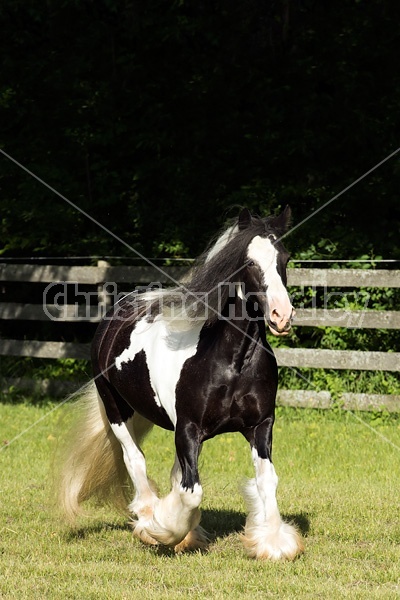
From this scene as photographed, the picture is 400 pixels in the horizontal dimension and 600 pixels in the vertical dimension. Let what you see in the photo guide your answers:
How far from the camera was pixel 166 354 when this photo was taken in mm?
5500

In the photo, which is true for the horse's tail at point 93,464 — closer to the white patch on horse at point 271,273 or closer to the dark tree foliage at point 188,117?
the white patch on horse at point 271,273

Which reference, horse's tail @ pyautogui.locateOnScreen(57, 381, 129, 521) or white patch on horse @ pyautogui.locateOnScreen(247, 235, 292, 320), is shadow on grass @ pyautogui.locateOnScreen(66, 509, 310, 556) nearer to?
horse's tail @ pyautogui.locateOnScreen(57, 381, 129, 521)

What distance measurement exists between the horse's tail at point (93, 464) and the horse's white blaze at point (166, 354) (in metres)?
0.85

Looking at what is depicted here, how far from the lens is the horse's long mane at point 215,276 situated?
5.02 meters

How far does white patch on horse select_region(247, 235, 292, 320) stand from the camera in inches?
185

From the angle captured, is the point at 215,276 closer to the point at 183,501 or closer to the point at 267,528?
the point at 183,501

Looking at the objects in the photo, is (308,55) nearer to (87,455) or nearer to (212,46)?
(212,46)

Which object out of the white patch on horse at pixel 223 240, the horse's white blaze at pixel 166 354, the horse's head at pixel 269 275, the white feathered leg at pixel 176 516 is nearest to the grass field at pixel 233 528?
the white feathered leg at pixel 176 516

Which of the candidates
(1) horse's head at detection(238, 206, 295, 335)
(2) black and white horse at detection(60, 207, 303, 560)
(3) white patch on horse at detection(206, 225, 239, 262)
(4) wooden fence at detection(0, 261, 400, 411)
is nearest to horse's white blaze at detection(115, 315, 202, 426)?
(2) black and white horse at detection(60, 207, 303, 560)

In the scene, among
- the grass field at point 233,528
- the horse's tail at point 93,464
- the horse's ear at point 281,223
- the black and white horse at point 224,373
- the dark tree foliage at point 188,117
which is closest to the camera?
the grass field at point 233,528

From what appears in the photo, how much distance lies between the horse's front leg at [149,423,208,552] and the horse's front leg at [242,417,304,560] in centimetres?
32

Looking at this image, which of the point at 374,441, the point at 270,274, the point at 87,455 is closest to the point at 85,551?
the point at 87,455

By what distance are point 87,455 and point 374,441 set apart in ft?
10.8

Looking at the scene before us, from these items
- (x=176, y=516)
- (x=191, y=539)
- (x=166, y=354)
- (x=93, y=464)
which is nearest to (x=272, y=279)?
→ (x=166, y=354)
